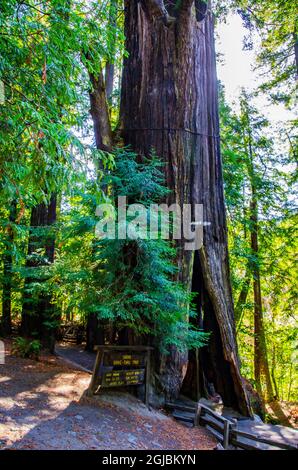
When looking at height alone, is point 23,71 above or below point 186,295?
above

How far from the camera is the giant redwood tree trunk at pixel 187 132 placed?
718cm

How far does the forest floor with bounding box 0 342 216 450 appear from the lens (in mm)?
4113

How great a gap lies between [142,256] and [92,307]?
1165 millimetres

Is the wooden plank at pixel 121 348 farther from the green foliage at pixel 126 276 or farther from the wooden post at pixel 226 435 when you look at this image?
the wooden post at pixel 226 435

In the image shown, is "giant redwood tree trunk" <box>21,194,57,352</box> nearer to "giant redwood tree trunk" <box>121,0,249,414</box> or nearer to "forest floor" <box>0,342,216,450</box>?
"forest floor" <box>0,342,216,450</box>

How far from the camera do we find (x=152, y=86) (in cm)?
781

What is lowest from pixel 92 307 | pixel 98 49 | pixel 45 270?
pixel 92 307

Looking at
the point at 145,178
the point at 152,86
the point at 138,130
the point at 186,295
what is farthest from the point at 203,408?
the point at 152,86

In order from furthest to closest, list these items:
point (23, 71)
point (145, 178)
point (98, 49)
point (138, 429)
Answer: point (145, 178) → point (138, 429) → point (98, 49) → point (23, 71)

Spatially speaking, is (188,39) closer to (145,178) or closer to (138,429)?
(145,178)

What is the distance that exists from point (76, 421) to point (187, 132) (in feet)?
19.4

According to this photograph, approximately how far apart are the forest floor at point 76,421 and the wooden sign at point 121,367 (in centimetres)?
29

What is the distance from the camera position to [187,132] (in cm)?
759
